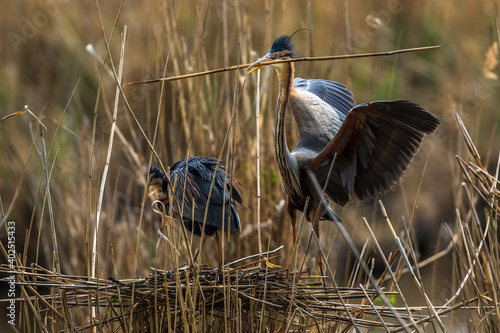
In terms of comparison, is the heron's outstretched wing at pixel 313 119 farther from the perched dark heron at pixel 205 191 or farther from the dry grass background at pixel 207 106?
the perched dark heron at pixel 205 191

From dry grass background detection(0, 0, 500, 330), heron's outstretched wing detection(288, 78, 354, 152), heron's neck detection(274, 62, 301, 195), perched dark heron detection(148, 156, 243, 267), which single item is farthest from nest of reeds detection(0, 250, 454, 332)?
dry grass background detection(0, 0, 500, 330)

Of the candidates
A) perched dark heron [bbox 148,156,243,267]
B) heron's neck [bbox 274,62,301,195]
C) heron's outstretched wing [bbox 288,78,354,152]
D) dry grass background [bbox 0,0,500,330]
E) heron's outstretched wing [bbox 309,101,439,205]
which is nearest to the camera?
heron's outstretched wing [bbox 309,101,439,205]

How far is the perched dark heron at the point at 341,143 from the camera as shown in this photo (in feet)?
9.71

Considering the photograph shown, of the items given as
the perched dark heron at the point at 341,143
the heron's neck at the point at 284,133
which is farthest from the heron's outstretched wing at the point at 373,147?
the heron's neck at the point at 284,133

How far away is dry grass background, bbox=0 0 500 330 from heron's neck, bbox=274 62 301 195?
0.59 metres

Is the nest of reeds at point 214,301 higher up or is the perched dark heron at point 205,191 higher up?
the perched dark heron at point 205,191

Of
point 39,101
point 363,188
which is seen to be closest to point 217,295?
point 363,188

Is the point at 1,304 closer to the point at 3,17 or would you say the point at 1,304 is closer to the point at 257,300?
the point at 3,17

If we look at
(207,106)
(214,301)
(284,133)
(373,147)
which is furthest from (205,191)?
(207,106)

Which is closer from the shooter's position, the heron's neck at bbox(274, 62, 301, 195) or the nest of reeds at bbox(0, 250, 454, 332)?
the nest of reeds at bbox(0, 250, 454, 332)

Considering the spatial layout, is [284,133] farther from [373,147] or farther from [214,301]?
[214,301]

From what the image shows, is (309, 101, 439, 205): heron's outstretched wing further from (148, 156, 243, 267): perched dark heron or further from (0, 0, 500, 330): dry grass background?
(0, 0, 500, 330): dry grass background

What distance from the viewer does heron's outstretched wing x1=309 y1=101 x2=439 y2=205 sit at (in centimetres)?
292

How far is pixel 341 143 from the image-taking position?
10.2 ft
